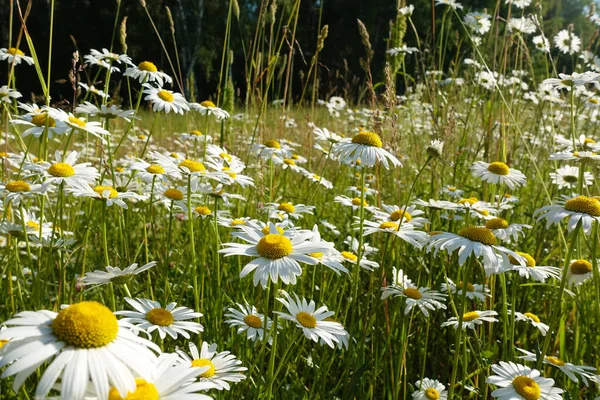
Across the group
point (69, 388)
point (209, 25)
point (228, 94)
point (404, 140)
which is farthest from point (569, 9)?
point (69, 388)

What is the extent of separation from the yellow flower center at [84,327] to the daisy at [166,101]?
132 centimetres

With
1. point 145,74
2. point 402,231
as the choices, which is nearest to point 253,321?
point 402,231

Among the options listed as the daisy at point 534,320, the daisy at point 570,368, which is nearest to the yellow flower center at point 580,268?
the daisy at point 534,320

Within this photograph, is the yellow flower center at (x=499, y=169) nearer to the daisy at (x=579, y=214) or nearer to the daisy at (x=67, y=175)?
the daisy at (x=579, y=214)

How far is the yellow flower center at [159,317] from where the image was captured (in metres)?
1.12

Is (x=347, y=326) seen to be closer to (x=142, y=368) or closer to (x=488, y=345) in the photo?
(x=488, y=345)

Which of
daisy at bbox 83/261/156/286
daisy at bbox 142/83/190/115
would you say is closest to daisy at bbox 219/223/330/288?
daisy at bbox 83/261/156/286

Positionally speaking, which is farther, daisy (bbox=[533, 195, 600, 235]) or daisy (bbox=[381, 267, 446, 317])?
→ daisy (bbox=[381, 267, 446, 317])

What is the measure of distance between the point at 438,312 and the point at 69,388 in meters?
1.52

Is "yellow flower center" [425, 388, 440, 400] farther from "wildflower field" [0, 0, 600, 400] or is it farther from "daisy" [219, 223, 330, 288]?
"daisy" [219, 223, 330, 288]

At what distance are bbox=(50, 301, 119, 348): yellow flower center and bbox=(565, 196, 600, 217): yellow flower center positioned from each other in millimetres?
1103

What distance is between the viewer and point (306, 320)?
1.25 m

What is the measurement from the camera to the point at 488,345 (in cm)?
165

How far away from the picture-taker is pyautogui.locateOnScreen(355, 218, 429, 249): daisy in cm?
139
